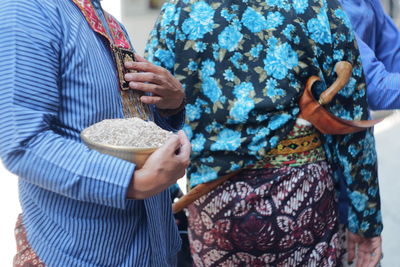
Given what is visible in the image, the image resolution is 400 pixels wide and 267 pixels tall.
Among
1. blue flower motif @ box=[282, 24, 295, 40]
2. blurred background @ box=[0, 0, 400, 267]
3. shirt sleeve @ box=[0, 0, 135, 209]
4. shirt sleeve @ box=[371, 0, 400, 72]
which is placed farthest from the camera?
blurred background @ box=[0, 0, 400, 267]

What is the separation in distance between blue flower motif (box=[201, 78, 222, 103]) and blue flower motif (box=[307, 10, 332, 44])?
1.22 ft

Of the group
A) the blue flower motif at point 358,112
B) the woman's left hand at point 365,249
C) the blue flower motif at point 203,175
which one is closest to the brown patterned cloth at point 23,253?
the blue flower motif at point 203,175

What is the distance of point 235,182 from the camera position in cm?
200

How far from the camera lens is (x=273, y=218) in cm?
196

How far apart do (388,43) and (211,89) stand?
40.1 inches

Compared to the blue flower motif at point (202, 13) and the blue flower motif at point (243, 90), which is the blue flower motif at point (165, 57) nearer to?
the blue flower motif at point (202, 13)

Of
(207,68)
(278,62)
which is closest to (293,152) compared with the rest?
(278,62)

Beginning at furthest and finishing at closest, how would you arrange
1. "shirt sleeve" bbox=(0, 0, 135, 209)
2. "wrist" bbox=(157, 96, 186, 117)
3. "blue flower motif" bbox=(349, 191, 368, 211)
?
"blue flower motif" bbox=(349, 191, 368, 211) → "wrist" bbox=(157, 96, 186, 117) → "shirt sleeve" bbox=(0, 0, 135, 209)

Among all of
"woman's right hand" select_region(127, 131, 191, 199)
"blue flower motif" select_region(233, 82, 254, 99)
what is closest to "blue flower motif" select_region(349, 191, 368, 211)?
"blue flower motif" select_region(233, 82, 254, 99)

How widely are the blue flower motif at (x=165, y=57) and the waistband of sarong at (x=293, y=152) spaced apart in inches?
19.3

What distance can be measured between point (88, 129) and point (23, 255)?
0.40m

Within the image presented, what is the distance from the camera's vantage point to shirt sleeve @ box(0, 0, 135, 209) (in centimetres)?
109

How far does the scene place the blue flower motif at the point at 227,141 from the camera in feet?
6.41

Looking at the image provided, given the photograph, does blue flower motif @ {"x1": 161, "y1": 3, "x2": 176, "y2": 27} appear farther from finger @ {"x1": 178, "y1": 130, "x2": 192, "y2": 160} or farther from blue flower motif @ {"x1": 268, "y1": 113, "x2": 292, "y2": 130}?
finger @ {"x1": 178, "y1": 130, "x2": 192, "y2": 160}
